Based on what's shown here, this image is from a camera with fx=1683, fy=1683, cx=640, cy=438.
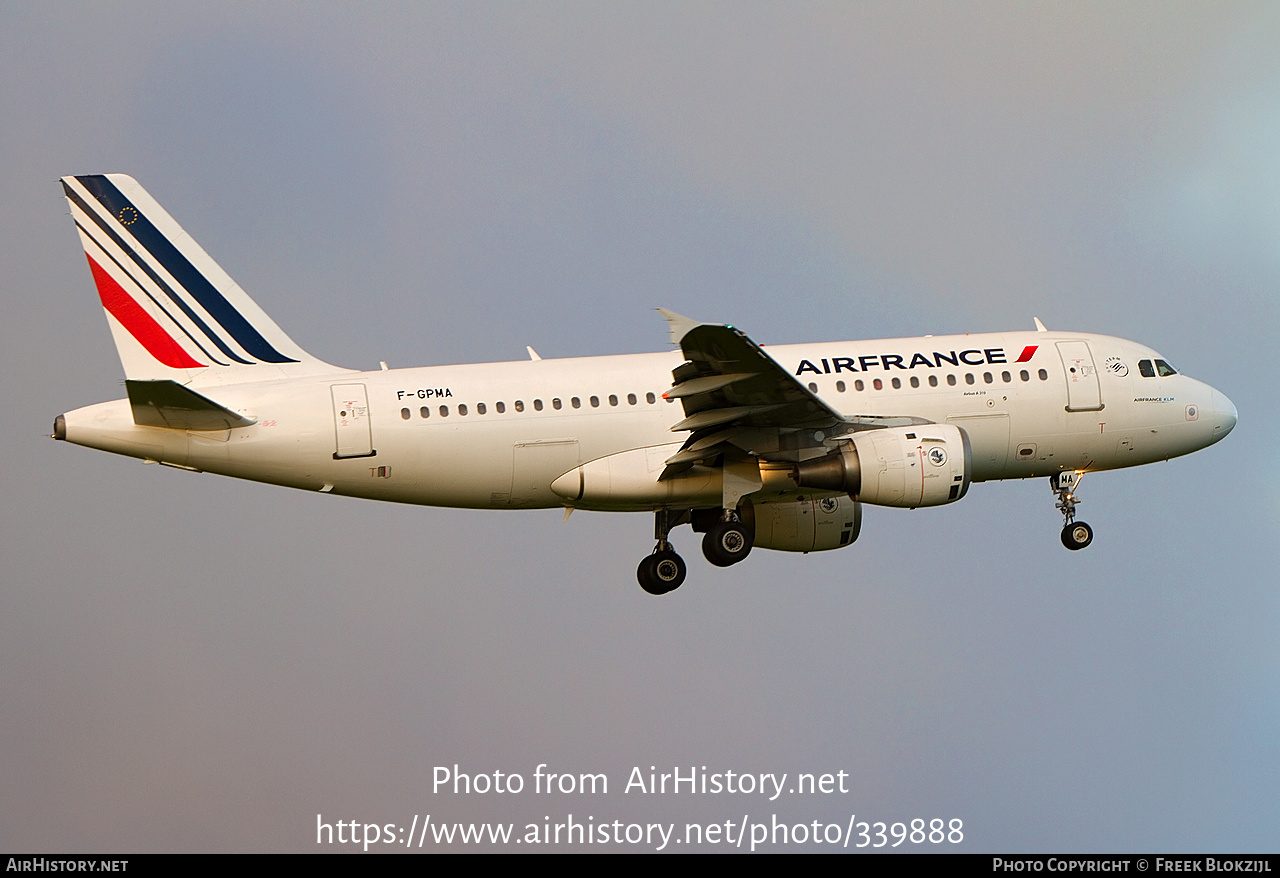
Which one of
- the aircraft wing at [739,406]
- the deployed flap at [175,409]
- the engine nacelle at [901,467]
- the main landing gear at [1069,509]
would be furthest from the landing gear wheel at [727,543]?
the deployed flap at [175,409]

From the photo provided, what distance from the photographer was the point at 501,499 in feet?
120

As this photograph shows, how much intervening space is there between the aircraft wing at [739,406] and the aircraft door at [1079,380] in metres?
3.96

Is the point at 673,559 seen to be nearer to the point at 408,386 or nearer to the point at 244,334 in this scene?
the point at 408,386

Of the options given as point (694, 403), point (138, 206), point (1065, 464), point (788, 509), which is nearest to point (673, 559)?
point (788, 509)

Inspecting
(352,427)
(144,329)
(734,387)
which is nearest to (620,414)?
(734,387)

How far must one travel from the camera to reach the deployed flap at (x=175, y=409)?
110 ft

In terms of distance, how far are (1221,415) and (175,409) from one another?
958 inches

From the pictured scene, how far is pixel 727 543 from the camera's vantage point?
38.0 metres

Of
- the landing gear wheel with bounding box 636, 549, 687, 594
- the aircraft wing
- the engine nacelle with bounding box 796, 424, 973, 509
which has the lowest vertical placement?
the landing gear wheel with bounding box 636, 549, 687, 594

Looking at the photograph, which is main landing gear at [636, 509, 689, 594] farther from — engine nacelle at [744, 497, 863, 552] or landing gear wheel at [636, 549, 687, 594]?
engine nacelle at [744, 497, 863, 552]

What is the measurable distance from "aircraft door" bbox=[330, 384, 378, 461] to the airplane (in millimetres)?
42

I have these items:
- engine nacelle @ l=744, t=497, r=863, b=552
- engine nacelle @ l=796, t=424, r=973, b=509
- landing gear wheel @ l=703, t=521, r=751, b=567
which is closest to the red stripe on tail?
landing gear wheel @ l=703, t=521, r=751, b=567

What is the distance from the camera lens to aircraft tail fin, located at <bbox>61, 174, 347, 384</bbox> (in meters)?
37.0

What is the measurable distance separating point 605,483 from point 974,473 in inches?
345
